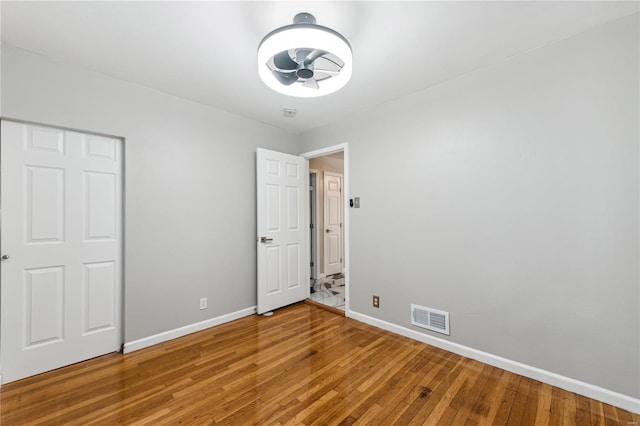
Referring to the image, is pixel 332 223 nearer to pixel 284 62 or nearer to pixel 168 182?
pixel 168 182

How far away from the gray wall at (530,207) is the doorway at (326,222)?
2135 millimetres

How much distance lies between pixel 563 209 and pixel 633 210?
1.08ft

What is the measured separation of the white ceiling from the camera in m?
1.63

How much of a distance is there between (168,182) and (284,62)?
176cm

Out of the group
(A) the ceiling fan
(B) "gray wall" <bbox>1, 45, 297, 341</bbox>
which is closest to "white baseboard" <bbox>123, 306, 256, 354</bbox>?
(B) "gray wall" <bbox>1, 45, 297, 341</bbox>

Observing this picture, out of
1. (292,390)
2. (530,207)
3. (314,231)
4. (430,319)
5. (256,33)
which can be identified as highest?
(256,33)

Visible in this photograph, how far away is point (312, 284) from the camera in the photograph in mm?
4832

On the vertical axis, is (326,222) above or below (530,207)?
below

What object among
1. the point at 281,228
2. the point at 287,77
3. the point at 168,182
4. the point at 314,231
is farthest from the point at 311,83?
the point at 314,231

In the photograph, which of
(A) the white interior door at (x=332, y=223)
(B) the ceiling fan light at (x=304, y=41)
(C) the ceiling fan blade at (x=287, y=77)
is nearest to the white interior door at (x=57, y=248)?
(C) the ceiling fan blade at (x=287, y=77)

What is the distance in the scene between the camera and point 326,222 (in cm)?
529

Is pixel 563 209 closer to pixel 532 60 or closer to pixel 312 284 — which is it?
pixel 532 60

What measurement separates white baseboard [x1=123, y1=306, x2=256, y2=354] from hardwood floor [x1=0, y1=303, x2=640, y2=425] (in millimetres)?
82

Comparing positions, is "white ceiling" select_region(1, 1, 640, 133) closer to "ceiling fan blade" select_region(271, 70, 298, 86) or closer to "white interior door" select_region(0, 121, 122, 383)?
"ceiling fan blade" select_region(271, 70, 298, 86)
